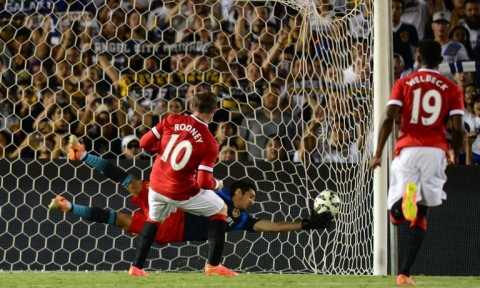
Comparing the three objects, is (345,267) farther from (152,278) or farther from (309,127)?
(152,278)

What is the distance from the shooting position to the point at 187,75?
9477 millimetres

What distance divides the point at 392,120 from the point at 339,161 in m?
2.61

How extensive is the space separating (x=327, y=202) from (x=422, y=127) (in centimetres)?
232

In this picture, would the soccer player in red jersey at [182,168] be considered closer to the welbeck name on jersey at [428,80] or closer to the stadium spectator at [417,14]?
the welbeck name on jersey at [428,80]

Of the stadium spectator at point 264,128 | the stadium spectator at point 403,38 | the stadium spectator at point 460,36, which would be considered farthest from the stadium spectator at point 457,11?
the stadium spectator at point 264,128

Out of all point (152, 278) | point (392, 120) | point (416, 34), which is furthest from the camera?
point (416, 34)

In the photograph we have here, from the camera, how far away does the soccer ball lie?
8234mm

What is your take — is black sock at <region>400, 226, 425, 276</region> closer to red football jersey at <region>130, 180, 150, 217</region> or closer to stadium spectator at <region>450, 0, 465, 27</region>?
red football jersey at <region>130, 180, 150, 217</region>

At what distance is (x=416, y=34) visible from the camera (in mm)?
10672

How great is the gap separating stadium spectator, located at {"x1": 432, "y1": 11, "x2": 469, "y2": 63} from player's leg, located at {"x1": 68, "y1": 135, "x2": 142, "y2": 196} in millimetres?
3671

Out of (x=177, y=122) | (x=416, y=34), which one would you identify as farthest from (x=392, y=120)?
(x=416, y=34)

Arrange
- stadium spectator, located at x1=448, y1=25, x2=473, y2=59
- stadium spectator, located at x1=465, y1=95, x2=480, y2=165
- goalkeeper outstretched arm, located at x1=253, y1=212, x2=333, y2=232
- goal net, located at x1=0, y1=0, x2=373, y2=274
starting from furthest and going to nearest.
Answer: stadium spectator, located at x1=448, y1=25, x2=473, y2=59
stadium spectator, located at x1=465, y1=95, x2=480, y2=165
goal net, located at x1=0, y1=0, x2=373, y2=274
goalkeeper outstretched arm, located at x1=253, y1=212, x2=333, y2=232

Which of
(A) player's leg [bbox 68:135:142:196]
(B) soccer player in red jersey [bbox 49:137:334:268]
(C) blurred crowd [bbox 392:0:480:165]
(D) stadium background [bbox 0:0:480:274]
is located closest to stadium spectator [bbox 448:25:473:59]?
(C) blurred crowd [bbox 392:0:480:165]

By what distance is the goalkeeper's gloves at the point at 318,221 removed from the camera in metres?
8.28
